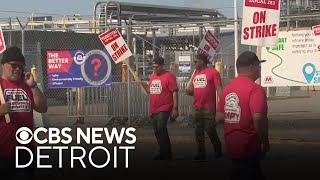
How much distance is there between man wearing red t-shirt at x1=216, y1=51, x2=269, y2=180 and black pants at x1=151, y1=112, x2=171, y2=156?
226 inches

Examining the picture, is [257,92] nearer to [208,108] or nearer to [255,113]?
[255,113]

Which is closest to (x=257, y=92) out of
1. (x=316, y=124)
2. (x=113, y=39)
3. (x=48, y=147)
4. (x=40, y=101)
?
(x=40, y=101)

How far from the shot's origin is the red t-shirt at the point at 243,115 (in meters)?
6.79

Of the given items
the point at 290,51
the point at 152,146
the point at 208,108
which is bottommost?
the point at 152,146

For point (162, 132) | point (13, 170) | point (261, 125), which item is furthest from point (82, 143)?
point (261, 125)

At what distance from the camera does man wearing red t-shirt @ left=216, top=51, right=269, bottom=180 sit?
22.1ft

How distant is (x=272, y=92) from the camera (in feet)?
105

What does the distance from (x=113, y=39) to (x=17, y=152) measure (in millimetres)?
10171

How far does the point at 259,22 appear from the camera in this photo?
11648 mm

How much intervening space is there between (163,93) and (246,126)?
20.4 feet

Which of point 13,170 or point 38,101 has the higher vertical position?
point 38,101

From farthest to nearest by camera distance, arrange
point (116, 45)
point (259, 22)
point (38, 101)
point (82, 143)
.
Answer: point (116, 45) → point (82, 143) → point (259, 22) → point (38, 101)

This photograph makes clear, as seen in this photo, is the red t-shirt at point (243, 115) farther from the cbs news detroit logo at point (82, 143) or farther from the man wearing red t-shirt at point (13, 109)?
the cbs news detroit logo at point (82, 143)

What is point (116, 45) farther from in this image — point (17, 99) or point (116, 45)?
point (17, 99)
